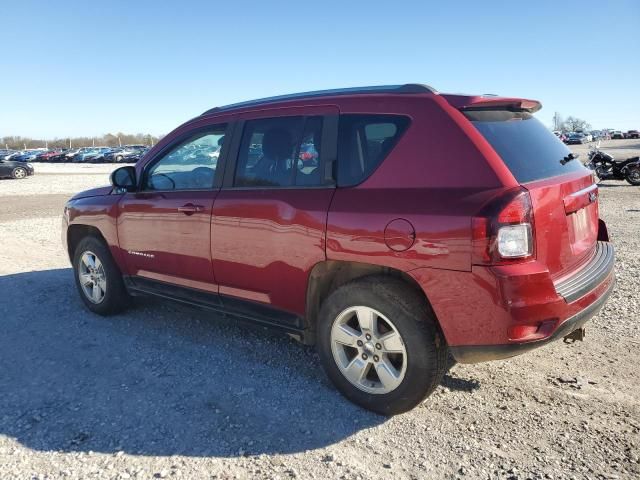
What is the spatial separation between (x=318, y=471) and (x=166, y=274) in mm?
2333

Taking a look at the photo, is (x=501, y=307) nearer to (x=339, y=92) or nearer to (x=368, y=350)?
(x=368, y=350)

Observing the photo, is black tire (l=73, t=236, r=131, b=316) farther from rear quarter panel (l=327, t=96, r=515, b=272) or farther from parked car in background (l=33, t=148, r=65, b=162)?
parked car in background (l=33, t=148, r=65, b=162)

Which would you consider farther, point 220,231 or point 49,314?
point 49,314

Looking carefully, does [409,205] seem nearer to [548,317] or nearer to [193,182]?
[548,317]

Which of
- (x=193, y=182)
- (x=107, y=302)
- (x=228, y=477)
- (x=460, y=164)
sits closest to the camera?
(x=228, y=477)

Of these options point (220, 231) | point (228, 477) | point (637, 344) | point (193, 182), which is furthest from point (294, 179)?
point (637, 344)

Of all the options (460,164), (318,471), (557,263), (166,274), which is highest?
(460,164)

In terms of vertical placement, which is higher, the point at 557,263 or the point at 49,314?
the point at 557,263

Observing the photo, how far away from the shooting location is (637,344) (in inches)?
160

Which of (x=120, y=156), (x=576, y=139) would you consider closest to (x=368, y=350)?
(x=120, y=156)

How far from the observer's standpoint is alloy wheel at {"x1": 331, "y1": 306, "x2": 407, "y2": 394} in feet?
10.1

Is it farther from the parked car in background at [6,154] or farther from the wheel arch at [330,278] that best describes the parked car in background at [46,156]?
the wheel arch at [330,278]

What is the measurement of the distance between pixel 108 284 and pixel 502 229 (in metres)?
3.75

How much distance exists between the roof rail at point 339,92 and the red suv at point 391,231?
0.02 meters
